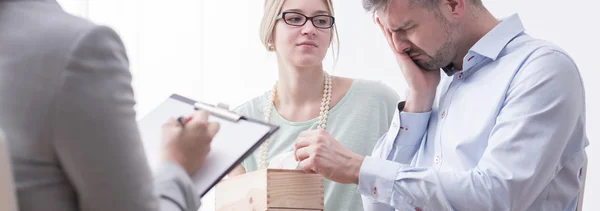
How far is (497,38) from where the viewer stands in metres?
2.00

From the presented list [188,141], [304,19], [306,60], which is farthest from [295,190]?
[304,19]

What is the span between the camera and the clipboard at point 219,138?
123 centimetres

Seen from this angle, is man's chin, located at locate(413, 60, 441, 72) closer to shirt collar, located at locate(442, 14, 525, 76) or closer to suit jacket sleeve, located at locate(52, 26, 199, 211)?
shirt collar, located at locate(442, 14, 525, 76)

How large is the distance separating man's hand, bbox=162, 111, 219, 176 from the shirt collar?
3.12 feet

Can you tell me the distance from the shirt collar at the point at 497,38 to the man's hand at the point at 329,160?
1.38 feet

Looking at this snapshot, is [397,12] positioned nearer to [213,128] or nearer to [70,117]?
[213,128]

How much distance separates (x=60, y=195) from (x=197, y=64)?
3285mm

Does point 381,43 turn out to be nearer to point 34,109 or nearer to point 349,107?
point 349,107

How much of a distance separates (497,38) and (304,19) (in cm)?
94

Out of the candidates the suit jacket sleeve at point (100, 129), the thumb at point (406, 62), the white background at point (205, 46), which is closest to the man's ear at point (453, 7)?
the thumb at point (406, 62)

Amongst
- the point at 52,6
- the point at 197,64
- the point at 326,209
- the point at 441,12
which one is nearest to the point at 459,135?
the point at 441,12

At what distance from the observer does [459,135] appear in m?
1.95

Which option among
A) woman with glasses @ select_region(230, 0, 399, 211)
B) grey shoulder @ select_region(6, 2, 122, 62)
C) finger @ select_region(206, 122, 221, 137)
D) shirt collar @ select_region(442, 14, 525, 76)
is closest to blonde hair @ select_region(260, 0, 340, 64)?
woman with glasses @ select_region(230, 0, 399, 211)

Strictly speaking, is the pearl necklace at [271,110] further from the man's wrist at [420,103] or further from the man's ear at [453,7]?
the man's ear at [453,7]
